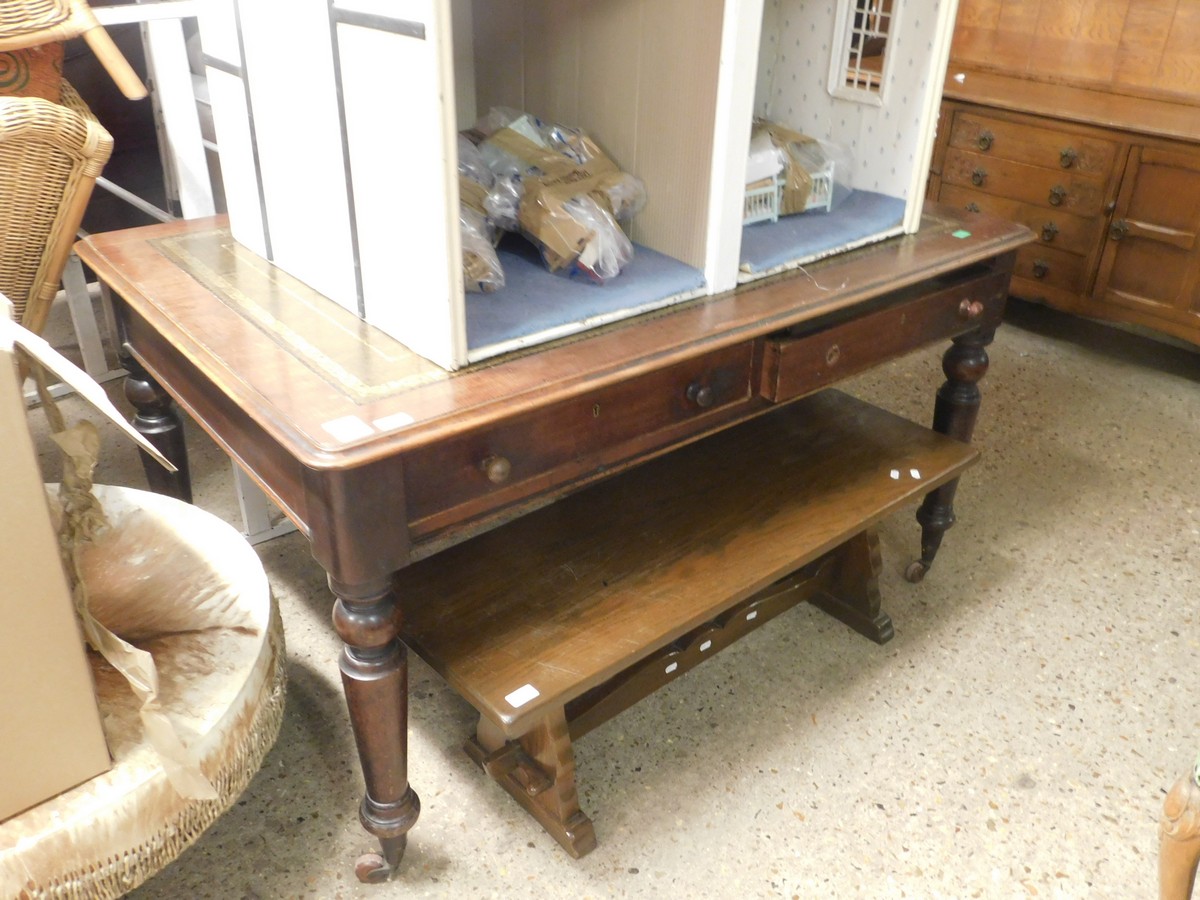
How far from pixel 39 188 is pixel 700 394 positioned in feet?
3.27

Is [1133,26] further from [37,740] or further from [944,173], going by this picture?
[37,740]

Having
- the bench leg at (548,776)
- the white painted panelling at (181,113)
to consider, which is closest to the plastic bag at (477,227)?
the bench leg at (548,776)

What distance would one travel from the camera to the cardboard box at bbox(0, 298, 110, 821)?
Answer: 3.01 feet

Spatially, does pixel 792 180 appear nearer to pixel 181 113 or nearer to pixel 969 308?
pixel 969 308

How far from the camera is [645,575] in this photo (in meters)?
1.43

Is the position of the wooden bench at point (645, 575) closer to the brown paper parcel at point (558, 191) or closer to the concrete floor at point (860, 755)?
the concrete floor at point (860, 755)

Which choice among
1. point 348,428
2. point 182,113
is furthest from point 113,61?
point 348,428

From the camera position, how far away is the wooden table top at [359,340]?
3.45 ft

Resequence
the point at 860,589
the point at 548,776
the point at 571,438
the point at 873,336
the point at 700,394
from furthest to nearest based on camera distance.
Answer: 1. the point at 860,589
2. the point at 873,336
3. the point at 548,776
4. the point at 700,394
5. the point at 571,438

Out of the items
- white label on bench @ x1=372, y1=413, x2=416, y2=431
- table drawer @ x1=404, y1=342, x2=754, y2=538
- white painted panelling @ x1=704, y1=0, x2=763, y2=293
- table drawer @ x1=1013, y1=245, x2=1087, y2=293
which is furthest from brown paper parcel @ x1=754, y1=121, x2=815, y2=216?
table drawer @ x1=1013, y1=245, x2=1087, y2=293

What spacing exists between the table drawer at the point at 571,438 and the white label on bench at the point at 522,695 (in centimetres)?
23

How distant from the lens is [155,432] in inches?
64.3

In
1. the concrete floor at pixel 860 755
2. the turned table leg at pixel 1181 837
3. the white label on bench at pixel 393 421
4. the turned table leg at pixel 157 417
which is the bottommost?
the concrete floor at pixel 860 755

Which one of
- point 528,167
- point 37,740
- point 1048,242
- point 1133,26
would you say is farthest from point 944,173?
point 37,740
